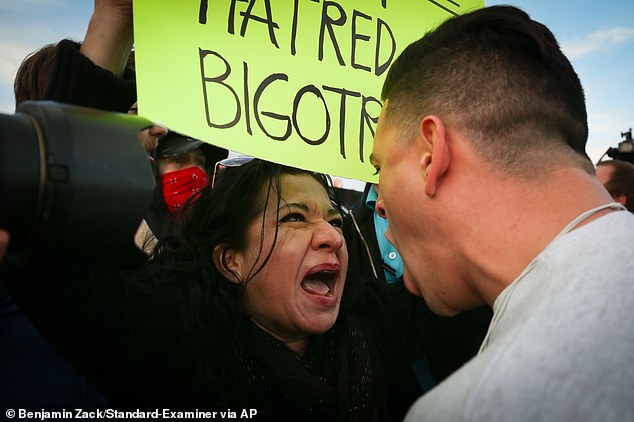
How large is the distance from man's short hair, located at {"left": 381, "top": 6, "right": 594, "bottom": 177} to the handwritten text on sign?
276 millimetres

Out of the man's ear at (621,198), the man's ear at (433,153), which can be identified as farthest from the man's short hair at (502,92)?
the man's ear at (621,198)

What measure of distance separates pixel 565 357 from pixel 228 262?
4.90ft

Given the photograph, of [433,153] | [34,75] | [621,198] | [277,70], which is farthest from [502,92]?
[621,198]

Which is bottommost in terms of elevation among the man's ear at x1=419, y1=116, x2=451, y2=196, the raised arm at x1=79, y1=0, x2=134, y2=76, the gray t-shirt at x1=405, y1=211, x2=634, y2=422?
the gray t-shirt at x1=405, y1=211, x2=634, y2=422

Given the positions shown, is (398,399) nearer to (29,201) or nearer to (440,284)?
(440,284)

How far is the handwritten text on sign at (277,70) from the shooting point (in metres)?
1.38

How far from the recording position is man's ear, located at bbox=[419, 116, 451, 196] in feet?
4.05

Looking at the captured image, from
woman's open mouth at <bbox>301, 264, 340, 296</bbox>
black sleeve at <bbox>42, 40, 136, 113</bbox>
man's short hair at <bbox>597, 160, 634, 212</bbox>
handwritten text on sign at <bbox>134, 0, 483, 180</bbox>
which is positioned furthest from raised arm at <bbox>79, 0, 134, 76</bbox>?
man's short hair at <bbox>597, 160, 634, 212</bbox>

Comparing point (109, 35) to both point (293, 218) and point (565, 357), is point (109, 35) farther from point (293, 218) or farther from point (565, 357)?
point (565, 357)

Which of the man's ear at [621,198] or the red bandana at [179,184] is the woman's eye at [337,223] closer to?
the red bandana at [179,184]

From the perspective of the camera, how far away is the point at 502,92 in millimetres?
1271

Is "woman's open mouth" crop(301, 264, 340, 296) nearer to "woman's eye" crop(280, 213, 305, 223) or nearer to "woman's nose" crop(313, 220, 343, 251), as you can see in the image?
"woman's nose" crop(313, 220, 343, 251)

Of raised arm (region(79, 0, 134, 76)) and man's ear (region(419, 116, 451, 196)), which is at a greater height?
raised arm (region(79, 0, 134, 76))

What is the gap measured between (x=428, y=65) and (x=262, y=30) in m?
0.48
